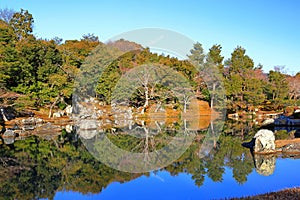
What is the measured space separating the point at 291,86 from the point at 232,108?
26.5 ft

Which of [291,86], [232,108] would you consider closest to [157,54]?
[232,108]

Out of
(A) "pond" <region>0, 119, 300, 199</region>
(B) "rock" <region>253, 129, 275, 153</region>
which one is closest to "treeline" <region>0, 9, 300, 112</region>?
(A) "pond" <region>0, 119, 300, 199</region>

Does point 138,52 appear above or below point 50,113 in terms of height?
above

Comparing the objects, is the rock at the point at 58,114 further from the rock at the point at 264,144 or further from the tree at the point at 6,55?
the rock at the point at 264,144

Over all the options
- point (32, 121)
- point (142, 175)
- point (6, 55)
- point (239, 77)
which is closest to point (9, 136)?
point (32, 121)

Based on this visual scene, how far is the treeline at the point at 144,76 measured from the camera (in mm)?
22312

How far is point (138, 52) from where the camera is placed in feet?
96.3

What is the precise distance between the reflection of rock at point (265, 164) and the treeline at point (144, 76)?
51.9 ft

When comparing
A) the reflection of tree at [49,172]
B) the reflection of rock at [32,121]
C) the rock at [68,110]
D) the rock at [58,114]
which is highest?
the rock at [68,110]

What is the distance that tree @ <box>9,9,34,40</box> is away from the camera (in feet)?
86.4

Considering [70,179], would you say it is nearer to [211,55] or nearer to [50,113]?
[50,113]

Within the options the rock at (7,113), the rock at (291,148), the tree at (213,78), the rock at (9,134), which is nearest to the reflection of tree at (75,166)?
the rock at (291,148)

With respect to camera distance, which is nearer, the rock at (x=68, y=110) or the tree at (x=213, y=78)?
the rock at (x=68, y=110)

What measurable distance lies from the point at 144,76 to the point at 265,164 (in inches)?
711
